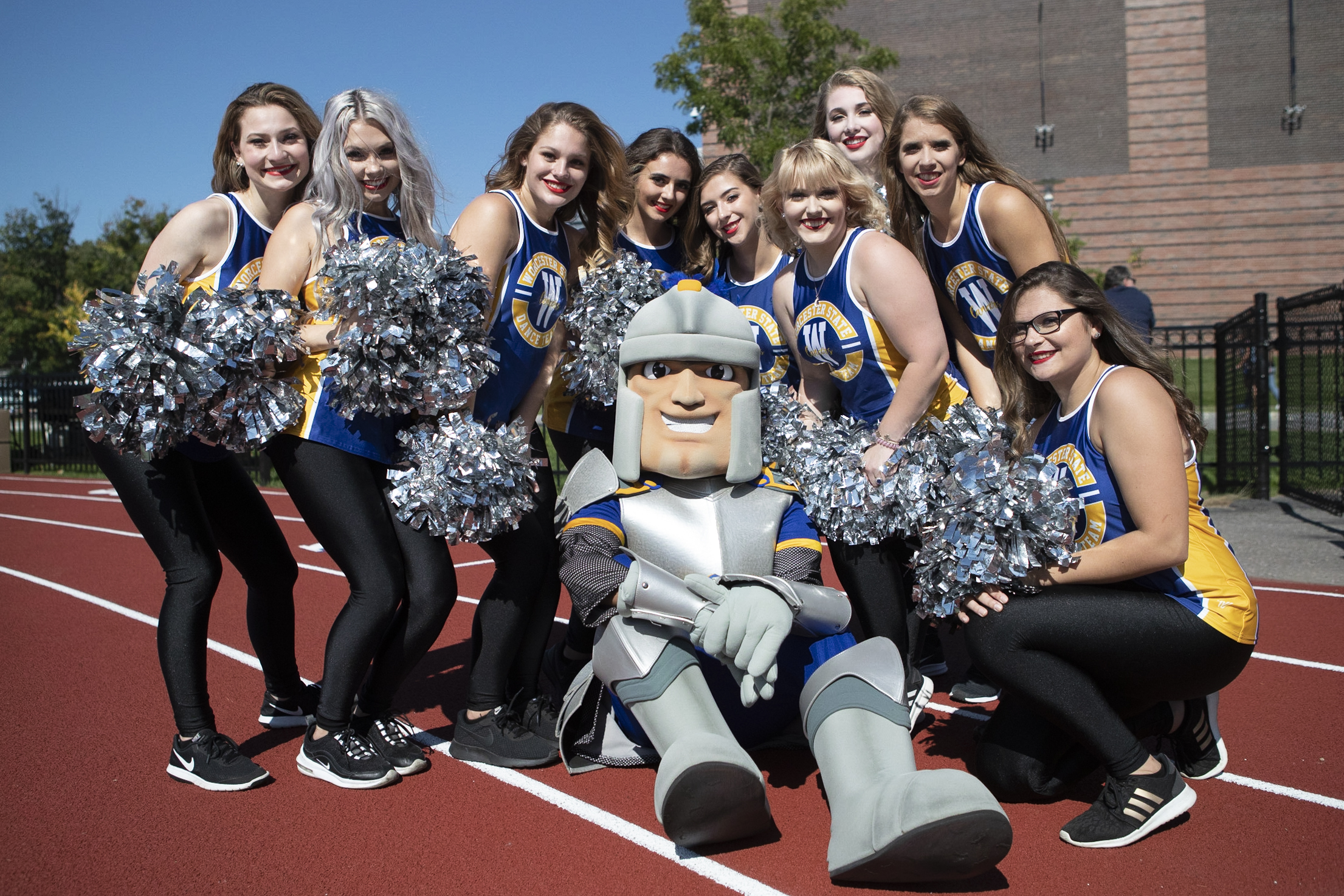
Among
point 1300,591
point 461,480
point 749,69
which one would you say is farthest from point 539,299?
point 749,69

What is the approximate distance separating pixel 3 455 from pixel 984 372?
20090 mm

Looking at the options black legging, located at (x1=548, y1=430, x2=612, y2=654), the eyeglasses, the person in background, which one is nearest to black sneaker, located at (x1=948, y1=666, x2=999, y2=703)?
black legging, located at (x1=548, y1=430, x2=612, y2=654)

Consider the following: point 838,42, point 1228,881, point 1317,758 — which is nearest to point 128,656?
point 1228,881

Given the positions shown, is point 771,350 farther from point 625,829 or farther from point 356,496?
point 625,829

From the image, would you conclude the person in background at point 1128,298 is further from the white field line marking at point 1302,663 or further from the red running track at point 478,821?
the red running track at point 478,821

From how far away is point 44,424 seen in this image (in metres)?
18.2

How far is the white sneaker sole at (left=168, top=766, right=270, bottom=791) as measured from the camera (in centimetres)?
334

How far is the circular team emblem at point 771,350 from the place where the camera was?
4.20 metres

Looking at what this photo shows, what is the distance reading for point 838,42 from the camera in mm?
16406

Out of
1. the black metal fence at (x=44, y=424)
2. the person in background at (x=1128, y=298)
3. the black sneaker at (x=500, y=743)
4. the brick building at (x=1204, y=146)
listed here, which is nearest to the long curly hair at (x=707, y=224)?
the black sneaker at (x=500, y=743)

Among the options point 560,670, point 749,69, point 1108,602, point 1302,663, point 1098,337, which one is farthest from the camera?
point 749,69

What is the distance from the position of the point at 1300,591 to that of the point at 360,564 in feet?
19.8

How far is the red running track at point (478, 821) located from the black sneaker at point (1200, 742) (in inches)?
3.0

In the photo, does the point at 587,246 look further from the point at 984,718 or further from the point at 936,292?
the point at 984,718
